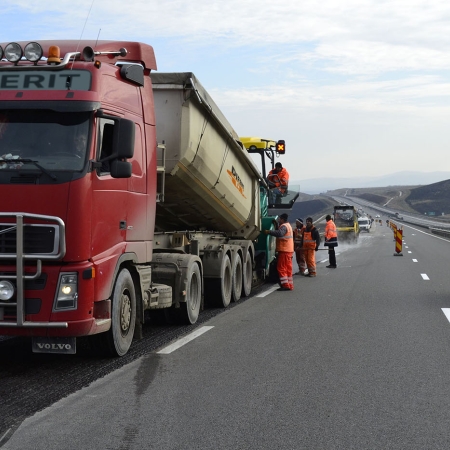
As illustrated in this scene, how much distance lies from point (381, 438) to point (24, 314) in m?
3.31

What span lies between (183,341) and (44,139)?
3.09 metres

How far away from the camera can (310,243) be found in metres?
19.5

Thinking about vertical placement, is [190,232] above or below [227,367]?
above

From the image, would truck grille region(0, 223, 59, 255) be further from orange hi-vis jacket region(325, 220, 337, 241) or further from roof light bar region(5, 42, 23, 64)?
orange hi-vis jacket region(325, 220, 337, 241)

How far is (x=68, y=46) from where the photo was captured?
7.98 meters

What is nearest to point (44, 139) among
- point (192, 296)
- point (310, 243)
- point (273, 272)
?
point (192, 296)

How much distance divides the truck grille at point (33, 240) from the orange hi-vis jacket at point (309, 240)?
13.5 meters

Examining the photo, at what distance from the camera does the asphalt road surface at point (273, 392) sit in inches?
190

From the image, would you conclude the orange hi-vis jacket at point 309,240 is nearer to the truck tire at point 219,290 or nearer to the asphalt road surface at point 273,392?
the truck tire at point 219,290

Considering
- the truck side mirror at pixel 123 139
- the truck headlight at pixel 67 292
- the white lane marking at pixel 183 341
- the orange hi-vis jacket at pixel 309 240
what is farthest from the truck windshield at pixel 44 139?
the orange hi-vis jacket at pixel 309 240

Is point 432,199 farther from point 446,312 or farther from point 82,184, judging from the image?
point 82,184

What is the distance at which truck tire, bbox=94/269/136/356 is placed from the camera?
736 cm

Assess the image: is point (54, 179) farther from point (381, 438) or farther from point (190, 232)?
point (190, 232)

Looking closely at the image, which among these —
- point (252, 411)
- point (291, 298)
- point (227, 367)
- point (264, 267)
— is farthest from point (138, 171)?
point (264, 267)
